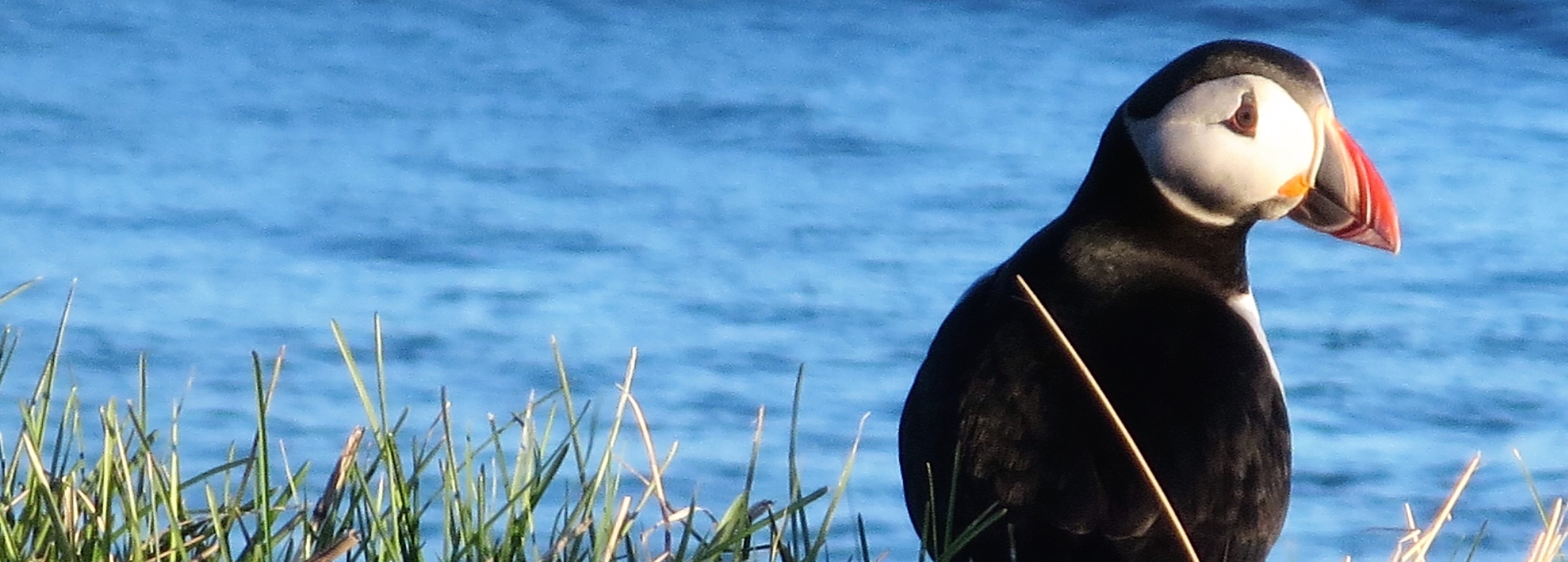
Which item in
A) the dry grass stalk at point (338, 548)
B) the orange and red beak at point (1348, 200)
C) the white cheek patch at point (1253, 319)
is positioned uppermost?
the orange and red beak at point (1348, 200)

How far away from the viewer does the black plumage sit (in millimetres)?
2768

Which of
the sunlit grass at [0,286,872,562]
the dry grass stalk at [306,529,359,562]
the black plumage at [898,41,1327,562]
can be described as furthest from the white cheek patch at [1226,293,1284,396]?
the dry grass stalk at [306,529,359,562]

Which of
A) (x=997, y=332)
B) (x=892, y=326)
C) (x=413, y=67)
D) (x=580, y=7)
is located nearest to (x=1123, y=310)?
(x=997, y=332)

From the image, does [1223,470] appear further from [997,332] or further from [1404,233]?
[1404,233]

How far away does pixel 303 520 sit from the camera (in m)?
2.59

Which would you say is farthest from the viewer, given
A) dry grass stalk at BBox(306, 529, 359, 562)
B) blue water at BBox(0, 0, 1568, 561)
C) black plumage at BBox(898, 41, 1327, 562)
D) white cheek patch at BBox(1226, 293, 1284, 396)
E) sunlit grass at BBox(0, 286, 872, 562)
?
blue water at BBox(0, 0, 1568, 561)

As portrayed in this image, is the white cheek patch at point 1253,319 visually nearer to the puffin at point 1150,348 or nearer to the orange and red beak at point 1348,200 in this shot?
the puffin at point 1150,348

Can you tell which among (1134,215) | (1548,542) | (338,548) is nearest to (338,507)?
(338,548)

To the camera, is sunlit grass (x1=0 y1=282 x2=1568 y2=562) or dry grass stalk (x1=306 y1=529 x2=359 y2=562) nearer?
dry grass stalk (x1=306 y1=529 x2=359 y2=562)

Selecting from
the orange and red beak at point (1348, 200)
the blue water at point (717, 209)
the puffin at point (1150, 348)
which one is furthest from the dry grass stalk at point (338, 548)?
the blue water at point (717, 209)

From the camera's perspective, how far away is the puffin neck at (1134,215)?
10.4ft

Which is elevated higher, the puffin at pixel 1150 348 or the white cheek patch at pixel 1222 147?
the white cheek patch at pixel 1222 147

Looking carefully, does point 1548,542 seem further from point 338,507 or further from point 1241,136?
point 338,507

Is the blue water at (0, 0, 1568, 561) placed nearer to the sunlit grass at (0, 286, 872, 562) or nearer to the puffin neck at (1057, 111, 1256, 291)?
the puffin neck at (1057, 111, 1256, 291)
